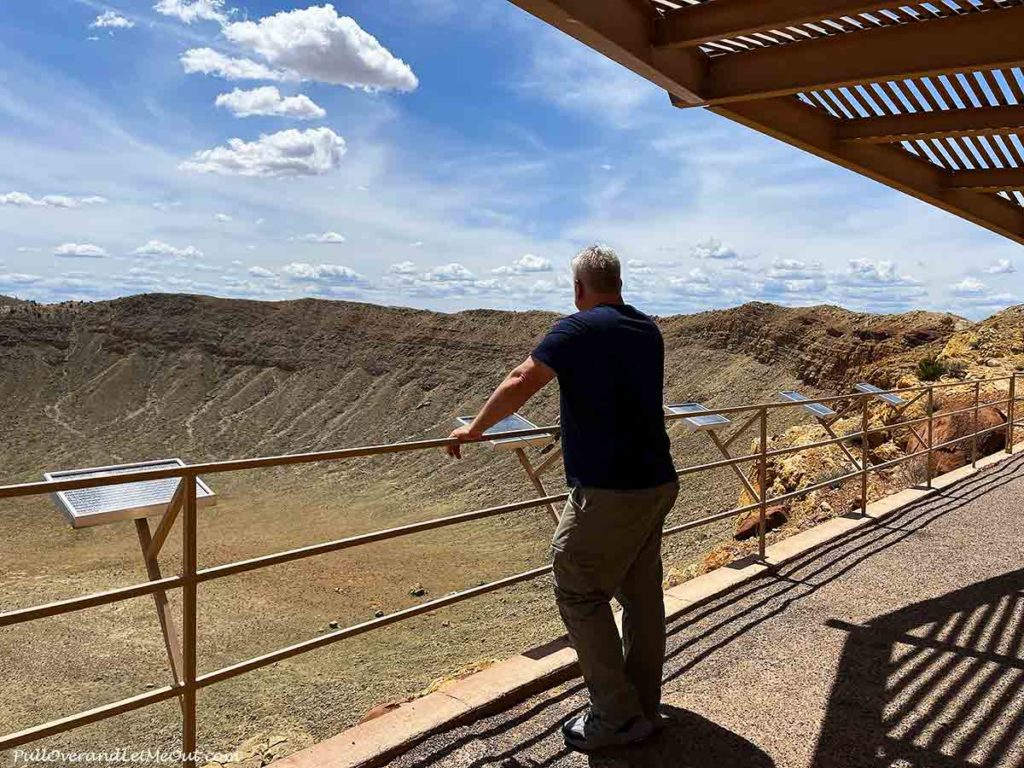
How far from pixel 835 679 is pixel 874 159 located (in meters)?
3.83

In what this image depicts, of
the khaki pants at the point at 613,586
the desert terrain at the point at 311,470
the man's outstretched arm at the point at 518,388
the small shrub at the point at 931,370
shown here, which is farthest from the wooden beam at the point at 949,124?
the small shrub at the point at 931,370

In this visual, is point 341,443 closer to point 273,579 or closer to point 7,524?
point 7,524

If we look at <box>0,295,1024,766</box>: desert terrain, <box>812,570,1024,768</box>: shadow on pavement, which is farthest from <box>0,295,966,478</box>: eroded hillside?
<box>812,570,1024,768</box>: shadow on pavement


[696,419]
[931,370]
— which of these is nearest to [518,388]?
[696,419]

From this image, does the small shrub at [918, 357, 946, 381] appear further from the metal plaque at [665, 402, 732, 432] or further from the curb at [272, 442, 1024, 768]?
the curb at [272, 442, 1024, 768]

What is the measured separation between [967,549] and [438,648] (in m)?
7.11

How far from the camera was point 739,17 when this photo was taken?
3.59 m

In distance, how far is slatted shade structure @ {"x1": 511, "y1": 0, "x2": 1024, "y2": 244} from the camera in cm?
350

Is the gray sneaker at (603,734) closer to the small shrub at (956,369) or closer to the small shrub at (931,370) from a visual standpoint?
the small shrub at (956,369)

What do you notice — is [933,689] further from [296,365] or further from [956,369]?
[296,365]

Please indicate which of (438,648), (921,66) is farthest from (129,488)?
(438,648)

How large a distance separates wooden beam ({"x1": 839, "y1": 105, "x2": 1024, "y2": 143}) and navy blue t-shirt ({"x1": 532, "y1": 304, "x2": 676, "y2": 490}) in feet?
10.3

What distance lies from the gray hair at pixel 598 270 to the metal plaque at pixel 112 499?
1.57 m

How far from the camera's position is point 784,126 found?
489 centimetres
